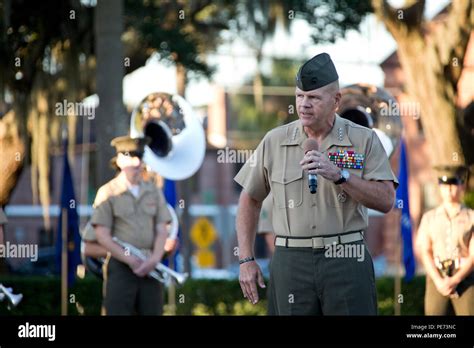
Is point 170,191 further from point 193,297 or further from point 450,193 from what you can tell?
point 450,193

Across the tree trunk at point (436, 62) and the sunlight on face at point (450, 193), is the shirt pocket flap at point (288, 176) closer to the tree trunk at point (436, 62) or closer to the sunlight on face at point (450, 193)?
the sunlight on face at point (450, 193)

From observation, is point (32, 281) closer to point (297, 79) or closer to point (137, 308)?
point (137, 308)

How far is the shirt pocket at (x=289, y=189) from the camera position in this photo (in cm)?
553

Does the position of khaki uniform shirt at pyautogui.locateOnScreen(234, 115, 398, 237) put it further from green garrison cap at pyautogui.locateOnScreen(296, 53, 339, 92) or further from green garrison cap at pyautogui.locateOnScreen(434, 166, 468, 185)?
green garrison cap at pyautogui.locateOnScreen(434, 166, 468, 185)

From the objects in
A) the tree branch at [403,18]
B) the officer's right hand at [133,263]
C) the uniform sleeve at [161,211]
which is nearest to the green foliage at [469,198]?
the tree branch at [403,18]

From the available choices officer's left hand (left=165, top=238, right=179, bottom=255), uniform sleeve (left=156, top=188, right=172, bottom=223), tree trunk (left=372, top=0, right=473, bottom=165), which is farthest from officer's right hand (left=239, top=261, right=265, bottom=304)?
tree trunk (left=372, top=0, right=473, bottom=165)

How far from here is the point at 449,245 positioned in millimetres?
8641

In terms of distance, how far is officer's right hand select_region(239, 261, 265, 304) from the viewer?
5516 mm

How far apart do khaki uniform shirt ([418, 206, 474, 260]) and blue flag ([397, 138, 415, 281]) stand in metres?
1.74

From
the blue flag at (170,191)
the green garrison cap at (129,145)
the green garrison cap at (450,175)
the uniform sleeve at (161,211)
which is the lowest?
the uniform sleeve at (161,211)

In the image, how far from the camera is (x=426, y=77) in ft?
45.5

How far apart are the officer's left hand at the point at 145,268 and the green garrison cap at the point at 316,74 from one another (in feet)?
11.2

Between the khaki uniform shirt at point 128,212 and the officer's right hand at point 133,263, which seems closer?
the officer's right hand at point 133,263

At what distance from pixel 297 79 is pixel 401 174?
5.75 meters
